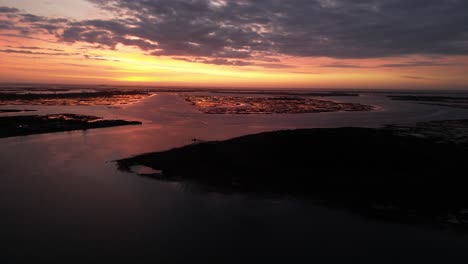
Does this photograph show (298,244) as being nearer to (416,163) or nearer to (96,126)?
(416,163)

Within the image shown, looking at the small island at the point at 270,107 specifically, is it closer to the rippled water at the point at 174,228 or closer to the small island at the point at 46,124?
the small island at the point at 46,124

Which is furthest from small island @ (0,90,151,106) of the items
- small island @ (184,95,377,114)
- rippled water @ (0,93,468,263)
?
rippled water @ (0,93,468,263)

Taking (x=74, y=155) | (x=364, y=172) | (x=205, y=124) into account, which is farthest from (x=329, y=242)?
(x=205, y=124)

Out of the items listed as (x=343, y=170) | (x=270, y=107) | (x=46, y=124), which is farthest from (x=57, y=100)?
(x=343, y=170)

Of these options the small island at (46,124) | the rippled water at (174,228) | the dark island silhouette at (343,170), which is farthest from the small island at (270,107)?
the rippled water at (174,228)

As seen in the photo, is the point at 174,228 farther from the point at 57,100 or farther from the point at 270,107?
the point at 57,100
